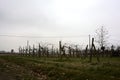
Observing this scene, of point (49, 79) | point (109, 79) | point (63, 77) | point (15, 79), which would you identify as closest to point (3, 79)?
point (15, 79)

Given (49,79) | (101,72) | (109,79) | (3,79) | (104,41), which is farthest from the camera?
(104,41)

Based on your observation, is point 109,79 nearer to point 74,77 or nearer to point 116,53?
point 74,77

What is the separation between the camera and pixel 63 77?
1686 centimetres

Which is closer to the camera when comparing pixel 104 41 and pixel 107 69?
pixel 107 69

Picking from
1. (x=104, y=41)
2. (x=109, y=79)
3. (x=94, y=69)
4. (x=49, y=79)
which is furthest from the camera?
(x=104, y=41)

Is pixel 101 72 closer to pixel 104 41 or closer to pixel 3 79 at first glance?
pixel 3 79

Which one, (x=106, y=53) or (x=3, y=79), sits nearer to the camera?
(x=3, y=79)

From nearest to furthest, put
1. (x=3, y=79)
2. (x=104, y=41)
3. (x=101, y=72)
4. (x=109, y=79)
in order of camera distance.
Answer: (x=109, y=79) < (x=3, y=79) < (x=101, y=72) < (x=104, y=41)

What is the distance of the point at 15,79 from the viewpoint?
15.8m

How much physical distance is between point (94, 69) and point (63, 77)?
374cm

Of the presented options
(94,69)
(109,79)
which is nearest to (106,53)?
(94,69)

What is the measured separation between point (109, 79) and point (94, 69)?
463 cm

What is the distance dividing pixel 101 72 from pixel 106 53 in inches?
1833

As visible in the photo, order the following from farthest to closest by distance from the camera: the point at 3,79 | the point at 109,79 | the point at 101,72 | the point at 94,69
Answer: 1. the point at 94,69
2. the point at 101,72
3. the point at 3,79
4. the point at 109,79
